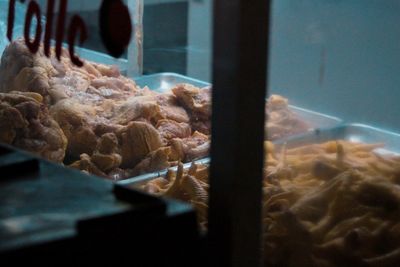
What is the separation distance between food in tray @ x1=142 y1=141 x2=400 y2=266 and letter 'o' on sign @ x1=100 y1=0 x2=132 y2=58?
38 cm

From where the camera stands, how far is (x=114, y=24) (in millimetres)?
801

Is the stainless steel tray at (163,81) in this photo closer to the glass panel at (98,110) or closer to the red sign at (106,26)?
the glass panel at (98,110)

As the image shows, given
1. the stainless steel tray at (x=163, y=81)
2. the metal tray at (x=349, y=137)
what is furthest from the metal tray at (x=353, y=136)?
the stainless steel tray at (x=163, y=81)

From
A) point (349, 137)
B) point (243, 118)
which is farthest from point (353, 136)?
point (243, 118)

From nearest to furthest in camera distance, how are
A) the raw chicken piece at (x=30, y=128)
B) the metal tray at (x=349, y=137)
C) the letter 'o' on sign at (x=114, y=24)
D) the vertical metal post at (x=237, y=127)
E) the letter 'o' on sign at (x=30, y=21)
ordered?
the vertical metal post at (x=237, y=127) → the letter 'o' on sign at (x=114, y=24) → the letter 'o' on sign at (x=30, y=21) → the raw chicken piece at (x=30, y=128) → the metal tray at (x=349, y=137)

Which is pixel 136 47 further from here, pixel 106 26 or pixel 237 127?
pixel 237 127

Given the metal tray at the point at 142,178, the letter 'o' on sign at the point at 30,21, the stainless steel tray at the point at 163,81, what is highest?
the letter 'o' on sign at the point at 30,21

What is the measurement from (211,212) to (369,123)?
1038 mm

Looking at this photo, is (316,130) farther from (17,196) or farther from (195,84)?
(17,196)

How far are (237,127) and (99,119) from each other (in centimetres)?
103

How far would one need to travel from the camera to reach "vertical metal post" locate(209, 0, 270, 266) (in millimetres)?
645

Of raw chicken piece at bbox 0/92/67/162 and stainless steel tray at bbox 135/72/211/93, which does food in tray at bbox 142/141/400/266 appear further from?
stainless steel tray at bbox 135/72/211/93

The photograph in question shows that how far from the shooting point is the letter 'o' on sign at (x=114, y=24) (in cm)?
79

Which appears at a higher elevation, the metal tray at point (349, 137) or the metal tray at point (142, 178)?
the metal tray at point (349, 137)
